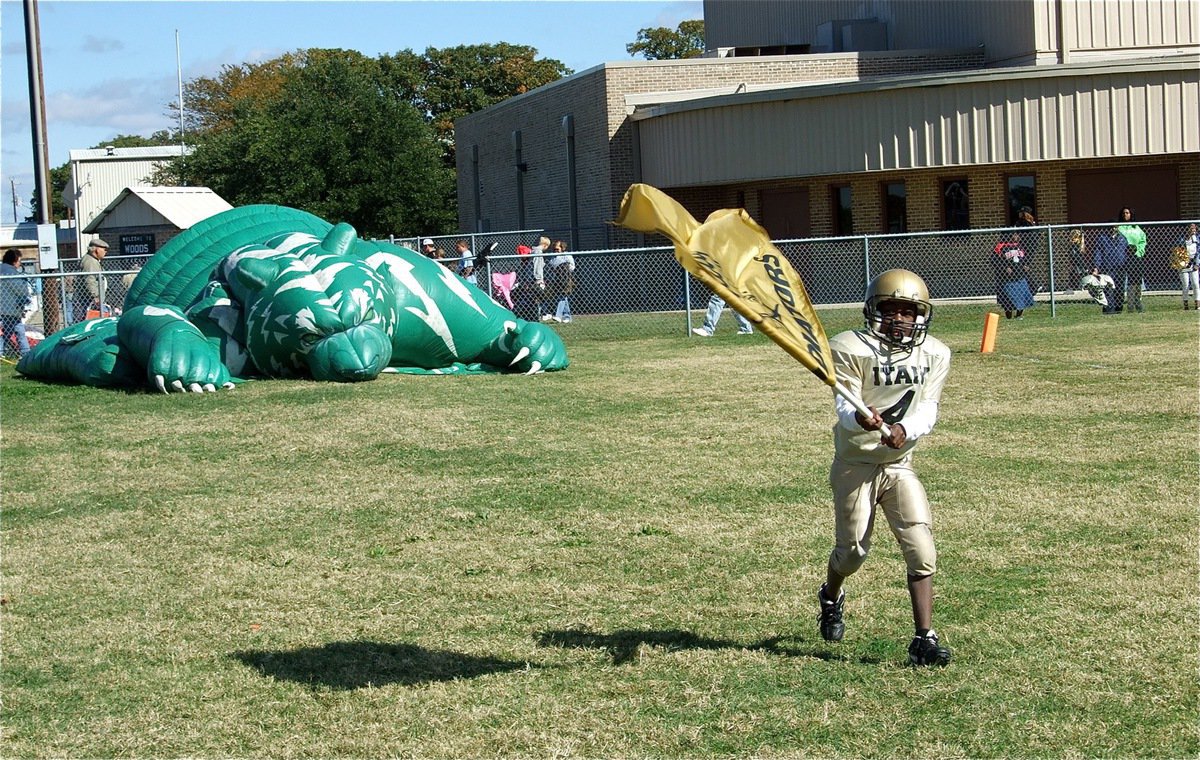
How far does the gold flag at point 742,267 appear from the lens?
4.76m

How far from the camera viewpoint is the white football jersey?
5445 mm

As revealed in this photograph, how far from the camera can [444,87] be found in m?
65.8

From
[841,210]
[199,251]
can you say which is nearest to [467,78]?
[841,210]

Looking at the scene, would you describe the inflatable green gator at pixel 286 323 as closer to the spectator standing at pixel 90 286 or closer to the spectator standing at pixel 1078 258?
the spectator standing at pixel 90 286

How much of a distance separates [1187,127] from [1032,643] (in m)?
22.9

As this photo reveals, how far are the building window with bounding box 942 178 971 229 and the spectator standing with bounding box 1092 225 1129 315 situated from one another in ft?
21.3

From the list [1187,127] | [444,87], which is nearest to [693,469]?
[1187,127]

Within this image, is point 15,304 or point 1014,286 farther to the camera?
point 1014,286

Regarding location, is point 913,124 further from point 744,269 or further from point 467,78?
point 467,78

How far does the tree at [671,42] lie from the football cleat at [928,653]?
73123 millimetres

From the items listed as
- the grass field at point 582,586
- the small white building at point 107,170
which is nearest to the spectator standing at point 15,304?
the grass field at point 582,586

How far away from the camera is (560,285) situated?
24.0 meters

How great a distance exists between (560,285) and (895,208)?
8794 millimetres

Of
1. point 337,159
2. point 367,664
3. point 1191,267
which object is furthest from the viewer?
point 337,159
